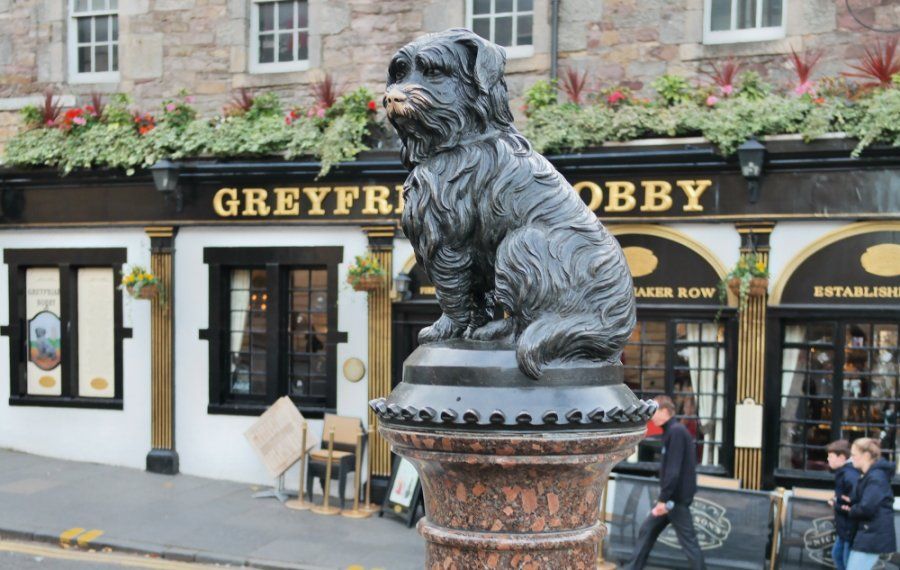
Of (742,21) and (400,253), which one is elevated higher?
(742,21)

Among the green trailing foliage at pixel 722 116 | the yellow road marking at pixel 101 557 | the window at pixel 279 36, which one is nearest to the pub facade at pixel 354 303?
the green trailing foliage at pixel 722 116

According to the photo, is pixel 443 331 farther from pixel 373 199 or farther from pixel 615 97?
pixel 373 199

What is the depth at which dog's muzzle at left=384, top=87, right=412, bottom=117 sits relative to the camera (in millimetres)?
3074

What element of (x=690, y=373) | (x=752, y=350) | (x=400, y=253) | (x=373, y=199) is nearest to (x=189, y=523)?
(x=400, y=253)

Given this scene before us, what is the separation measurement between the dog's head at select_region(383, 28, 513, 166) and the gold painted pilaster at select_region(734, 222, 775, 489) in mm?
7878

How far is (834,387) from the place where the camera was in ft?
34.3

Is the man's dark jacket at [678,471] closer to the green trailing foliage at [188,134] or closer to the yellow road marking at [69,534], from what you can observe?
the green trailing foliage at [188,134]

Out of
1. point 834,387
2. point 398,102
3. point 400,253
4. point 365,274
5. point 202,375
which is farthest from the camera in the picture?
point 202,375

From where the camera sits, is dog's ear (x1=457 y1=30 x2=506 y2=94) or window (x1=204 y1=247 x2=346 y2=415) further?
window (x1=204 y1=247 x2=346 y2=415)

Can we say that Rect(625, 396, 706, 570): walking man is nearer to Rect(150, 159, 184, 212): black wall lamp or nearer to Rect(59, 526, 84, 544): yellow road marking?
Rect(59, 526, 84, 544): yellow road marking

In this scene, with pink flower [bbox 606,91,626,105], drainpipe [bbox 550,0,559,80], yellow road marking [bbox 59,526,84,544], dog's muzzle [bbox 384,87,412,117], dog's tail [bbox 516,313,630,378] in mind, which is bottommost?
yellow road marking [bbox 59,526,84,544]

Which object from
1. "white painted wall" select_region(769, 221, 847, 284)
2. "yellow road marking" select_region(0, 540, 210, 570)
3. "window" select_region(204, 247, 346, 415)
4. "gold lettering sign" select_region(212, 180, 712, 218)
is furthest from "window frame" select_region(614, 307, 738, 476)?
"yellow road marking" select_region(0, 540, 210, 570)

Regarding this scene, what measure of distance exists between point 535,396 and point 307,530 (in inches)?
322

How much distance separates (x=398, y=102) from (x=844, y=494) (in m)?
5.99
